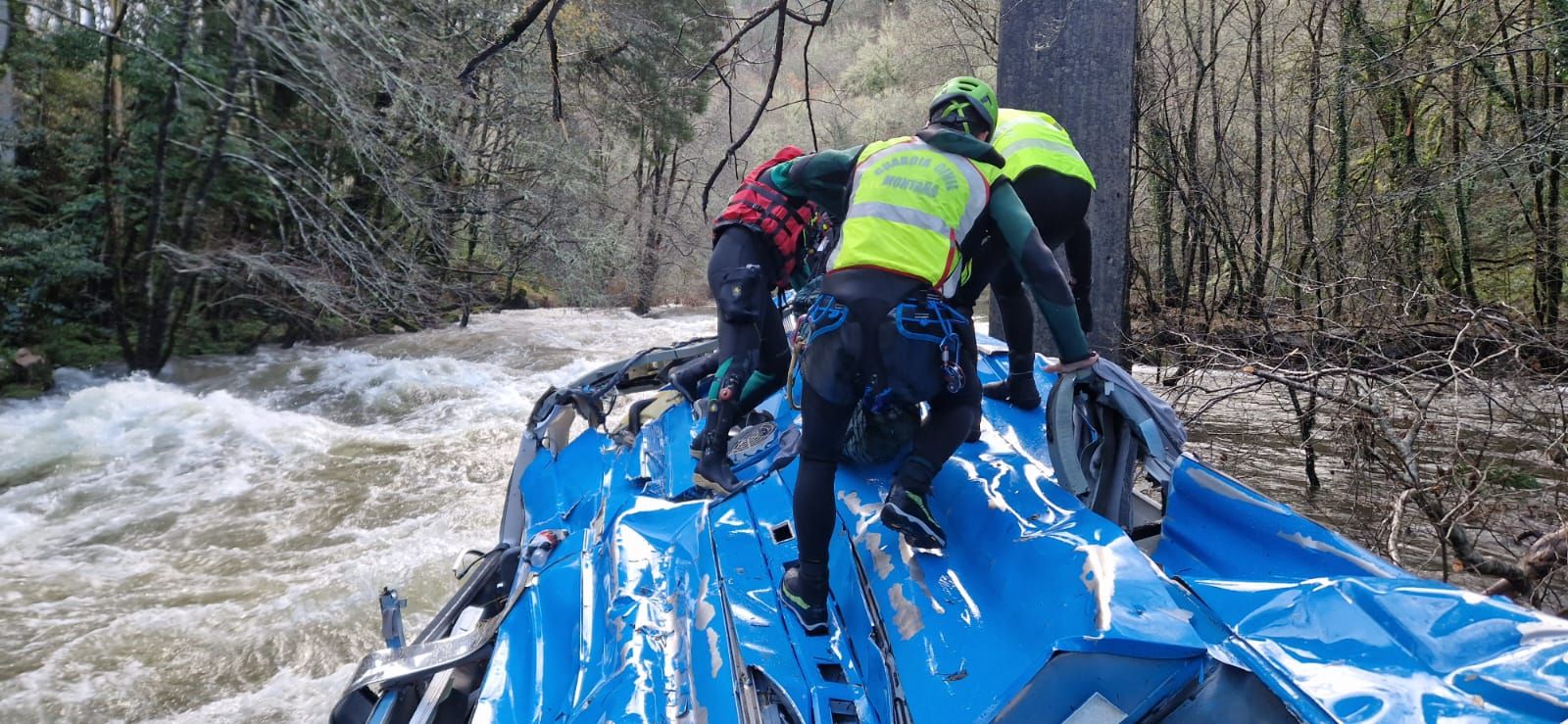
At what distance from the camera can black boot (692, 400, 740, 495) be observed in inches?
140

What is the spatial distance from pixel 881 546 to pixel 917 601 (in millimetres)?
293

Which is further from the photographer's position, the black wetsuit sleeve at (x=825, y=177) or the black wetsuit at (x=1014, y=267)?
the black wetsuit at (x=1014, y=267)

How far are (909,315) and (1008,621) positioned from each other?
0.93 metres

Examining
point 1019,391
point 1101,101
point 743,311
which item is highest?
point 1101,101

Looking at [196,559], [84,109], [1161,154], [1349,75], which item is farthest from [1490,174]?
[84,109]

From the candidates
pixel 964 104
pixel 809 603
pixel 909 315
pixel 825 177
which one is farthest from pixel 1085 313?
pixel 809 603

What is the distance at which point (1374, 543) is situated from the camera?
365 cm

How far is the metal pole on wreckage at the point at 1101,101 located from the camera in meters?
4.32

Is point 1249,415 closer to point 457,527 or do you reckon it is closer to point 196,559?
point 457,527

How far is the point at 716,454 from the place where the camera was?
12.1 ft

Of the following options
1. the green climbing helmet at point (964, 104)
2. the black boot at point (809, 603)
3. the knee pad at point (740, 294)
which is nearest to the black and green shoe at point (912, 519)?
the black boot at point (809, 603)

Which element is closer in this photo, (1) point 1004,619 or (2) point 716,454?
(1) point 1004,619

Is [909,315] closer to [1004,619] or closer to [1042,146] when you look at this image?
[1004,619]

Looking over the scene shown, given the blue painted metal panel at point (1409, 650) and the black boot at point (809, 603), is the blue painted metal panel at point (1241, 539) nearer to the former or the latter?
the blue painted metal panel at point (1409, 650)
